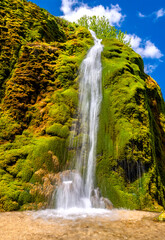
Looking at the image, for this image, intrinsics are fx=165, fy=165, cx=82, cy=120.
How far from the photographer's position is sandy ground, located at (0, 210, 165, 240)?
113 inches

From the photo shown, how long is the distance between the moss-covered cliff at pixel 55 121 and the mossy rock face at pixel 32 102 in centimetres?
3

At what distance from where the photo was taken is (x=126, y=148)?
20.0ft

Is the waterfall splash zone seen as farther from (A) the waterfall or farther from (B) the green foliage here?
(B) the green foliage

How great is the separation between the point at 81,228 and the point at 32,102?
5.62 metres

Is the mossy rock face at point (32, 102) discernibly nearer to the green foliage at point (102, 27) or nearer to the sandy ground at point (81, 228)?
the sandy ground at point (81, 228)

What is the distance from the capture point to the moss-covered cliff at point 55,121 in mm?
5547

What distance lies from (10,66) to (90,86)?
393cm

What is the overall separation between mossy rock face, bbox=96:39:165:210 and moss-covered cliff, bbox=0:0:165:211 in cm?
3

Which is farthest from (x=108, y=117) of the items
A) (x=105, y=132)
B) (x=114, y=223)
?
(x=114, y=223)

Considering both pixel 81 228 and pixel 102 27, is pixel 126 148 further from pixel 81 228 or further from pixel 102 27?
pixel 102 27

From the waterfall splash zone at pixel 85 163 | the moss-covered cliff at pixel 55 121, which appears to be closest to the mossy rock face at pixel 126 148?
the moss-covered cliff at pixel 55 121

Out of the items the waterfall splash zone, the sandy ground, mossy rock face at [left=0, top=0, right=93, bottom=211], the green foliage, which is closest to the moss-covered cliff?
mossy rock face at [left=0, top=0, right=93, bottom=211]

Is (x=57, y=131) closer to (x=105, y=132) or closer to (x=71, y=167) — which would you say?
(x=71, y=167)

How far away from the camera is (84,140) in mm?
6715
